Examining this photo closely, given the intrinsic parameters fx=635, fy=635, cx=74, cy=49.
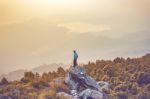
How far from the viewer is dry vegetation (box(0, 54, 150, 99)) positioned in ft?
61.9

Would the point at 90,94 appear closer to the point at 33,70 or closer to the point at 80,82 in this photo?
the point at 80,82

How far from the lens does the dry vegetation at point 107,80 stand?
18859 mm

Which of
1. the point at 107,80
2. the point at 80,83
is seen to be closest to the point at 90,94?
the point at 80,83

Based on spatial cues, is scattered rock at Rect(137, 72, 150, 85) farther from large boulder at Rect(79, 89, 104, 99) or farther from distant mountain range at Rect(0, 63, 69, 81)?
distant mountain range at Rect(0, 63, 69, 81)

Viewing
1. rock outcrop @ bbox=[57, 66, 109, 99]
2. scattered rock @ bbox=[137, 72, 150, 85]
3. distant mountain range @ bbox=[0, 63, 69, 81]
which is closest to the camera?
rock outcrop @ bbox=[57, 66, 109, 99]

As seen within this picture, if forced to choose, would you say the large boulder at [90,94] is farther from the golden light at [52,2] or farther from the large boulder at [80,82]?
the golden light at [52,2]

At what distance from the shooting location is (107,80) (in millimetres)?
19969

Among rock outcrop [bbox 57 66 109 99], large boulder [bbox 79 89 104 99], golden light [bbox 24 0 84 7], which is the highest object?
golden light [bbox 24 0 84 7]

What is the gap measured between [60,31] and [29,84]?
1955mm

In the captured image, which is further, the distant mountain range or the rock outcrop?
the distant mountain range

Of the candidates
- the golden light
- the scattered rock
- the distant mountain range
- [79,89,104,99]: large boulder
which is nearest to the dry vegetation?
the scattered rock

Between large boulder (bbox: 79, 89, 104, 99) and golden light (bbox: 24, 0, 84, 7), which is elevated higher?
golden light (bbox: 24, 0, 84, 7)

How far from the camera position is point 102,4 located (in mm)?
20172

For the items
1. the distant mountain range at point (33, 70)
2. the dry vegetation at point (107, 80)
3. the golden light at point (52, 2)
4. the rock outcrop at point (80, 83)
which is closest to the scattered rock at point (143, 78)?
the dry vegetation at point (107, 80)
